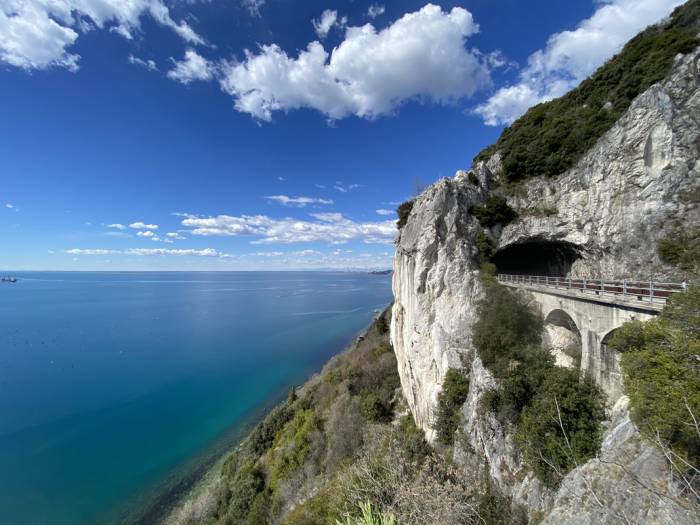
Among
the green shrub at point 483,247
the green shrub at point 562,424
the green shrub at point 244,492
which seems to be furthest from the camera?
the green shrub at point 483,247

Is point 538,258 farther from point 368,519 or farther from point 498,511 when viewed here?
point 368,519

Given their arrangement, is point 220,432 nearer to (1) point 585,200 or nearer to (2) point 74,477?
(2) point 74,477

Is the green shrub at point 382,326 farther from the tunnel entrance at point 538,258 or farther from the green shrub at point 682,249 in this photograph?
the green shrub at point 682,249

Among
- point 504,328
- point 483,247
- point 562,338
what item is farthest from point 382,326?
point 562,338

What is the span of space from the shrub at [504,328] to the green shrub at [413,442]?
589 centimetres

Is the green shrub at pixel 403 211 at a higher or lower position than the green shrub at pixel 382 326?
higher

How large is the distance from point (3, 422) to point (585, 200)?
52.1 meters

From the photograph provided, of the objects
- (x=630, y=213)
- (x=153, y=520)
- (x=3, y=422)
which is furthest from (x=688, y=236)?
(x=3, y=422)

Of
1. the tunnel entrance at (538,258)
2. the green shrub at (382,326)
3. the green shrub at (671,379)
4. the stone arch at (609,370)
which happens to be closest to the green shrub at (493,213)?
the tunnel entrance at (538,258)

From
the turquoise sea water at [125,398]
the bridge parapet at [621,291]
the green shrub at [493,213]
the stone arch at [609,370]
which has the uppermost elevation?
the green shrub at [493,213]

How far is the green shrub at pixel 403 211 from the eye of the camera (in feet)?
84.6

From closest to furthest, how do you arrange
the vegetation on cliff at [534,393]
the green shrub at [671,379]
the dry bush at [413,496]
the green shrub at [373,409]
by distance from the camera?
the green shrub at [671,379]
the dry bush at [413,496]
the vegetation on cliff at [534,393]
the green shrub at [373,409]

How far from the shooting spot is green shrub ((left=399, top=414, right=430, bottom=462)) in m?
14.3

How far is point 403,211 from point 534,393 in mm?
18027
